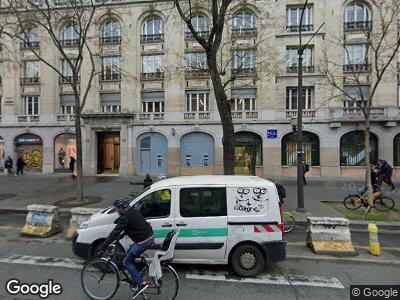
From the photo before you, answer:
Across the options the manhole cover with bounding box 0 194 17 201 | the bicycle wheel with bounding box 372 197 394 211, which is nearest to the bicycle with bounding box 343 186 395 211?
the bicycle wheel with bounding box 372 197 394 211

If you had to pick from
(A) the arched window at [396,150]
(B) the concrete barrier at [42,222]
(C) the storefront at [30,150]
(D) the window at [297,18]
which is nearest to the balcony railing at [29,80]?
(C) the storefront at [30,150]

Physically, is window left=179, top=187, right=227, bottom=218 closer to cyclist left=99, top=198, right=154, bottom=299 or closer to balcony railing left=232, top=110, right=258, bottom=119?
cyclist left=99, top=198, right=154, bottom=299

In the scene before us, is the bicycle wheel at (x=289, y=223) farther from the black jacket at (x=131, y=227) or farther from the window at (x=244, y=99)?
the window at (x=244, y=99)

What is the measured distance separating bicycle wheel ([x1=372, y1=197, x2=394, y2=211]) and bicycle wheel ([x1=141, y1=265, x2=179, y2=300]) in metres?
9.37

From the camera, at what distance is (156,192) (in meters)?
5.35

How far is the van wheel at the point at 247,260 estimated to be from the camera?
5.19 meters

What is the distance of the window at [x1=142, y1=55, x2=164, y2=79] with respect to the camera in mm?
21688

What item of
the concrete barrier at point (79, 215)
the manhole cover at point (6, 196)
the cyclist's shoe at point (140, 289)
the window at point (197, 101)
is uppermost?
the window at point (197, 101)

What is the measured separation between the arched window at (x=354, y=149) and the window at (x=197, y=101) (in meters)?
10.2

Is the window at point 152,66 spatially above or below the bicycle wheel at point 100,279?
above

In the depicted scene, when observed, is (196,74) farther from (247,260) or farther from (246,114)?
(247,260)

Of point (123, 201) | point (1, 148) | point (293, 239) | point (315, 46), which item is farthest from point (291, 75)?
point (1, 148)

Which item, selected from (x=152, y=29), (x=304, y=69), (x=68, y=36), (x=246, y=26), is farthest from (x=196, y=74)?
(x=68, y=36)

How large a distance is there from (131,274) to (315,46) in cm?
2062
